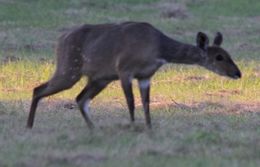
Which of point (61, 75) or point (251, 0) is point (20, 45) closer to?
point (61, 75)

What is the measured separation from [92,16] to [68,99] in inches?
558

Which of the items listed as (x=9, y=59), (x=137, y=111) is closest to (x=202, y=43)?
(x=137, y=111)

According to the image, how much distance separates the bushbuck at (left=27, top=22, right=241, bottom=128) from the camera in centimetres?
1190

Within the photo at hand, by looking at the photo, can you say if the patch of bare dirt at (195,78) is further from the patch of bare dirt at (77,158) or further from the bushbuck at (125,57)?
the patch of bare dirt at (77,158)

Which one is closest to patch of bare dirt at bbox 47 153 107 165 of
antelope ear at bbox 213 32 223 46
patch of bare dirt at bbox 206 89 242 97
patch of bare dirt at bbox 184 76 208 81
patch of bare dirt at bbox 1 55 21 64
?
antelope ear at bbox 213 32 223 46

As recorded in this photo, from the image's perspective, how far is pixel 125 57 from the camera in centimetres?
1191

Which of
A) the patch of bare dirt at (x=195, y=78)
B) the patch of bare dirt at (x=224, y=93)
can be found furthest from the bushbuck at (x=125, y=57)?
the patch of bare dirt at (x=195, y=78)

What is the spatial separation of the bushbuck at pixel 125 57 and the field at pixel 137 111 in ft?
1.51

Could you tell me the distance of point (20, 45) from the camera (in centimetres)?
2300

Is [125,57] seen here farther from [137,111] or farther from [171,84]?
[171,84]

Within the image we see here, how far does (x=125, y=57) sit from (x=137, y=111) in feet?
8.57

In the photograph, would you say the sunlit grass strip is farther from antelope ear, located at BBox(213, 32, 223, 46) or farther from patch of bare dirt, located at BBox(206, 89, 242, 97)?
antelope ear, located at BBox(213, 32, 223, 46)

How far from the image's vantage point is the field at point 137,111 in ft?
31.8

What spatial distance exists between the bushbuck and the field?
459mm
